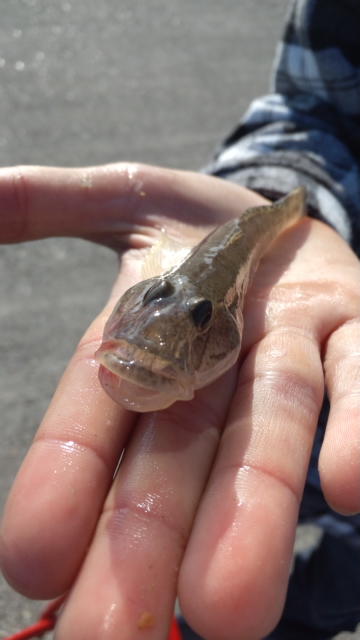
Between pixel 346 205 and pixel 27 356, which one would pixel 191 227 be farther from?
pixel 27 356

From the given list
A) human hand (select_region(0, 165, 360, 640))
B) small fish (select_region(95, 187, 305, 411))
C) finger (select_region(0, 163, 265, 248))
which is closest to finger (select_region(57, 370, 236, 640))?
human hand (select_region(0, 165, 360, 640))

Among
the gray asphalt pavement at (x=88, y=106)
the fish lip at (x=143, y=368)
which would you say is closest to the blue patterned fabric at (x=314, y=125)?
the gray asphalt pavement at (x=88, y=106)

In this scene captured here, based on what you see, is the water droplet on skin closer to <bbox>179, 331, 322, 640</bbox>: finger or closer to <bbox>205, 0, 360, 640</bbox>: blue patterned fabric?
<bbox>179, 331, 322, 640</bbox>: finger

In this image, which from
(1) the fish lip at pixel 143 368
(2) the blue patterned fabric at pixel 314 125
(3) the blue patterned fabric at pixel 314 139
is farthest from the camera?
(2) the blue patterned fabric at pixel 314 125

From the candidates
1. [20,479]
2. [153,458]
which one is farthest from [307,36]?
[20,479]

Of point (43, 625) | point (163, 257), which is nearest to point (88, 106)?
point (163, 257)

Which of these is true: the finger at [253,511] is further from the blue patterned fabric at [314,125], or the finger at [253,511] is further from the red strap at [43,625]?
the blue patterned fabric at [314,125]
